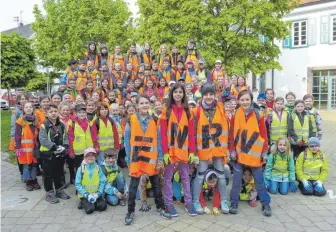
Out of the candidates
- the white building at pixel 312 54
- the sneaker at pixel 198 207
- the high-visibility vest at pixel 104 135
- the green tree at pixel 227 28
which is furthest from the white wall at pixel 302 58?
the sneaker at pixel 198 207

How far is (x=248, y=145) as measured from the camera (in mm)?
4750

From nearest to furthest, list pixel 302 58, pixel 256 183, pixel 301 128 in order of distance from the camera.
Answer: pixel 256 183
pixel 301 128
pixel 302 58

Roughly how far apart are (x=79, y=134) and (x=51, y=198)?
1.19 m

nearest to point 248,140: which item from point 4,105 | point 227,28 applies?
point 227,28

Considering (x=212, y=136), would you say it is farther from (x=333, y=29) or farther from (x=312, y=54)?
(x=333, y=29)

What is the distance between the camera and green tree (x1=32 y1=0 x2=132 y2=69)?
22.2 m

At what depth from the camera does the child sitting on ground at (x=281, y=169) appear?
568 centimetres

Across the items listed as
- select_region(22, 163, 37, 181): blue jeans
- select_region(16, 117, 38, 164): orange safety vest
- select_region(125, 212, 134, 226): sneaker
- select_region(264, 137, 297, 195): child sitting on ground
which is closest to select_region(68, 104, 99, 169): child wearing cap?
select_region(16, 117, 38, 164): orange safety vest

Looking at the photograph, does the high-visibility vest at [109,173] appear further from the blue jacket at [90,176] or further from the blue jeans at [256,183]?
the blue jeans at [256,183]

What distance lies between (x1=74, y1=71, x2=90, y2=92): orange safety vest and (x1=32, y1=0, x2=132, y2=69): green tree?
1297 centimetres

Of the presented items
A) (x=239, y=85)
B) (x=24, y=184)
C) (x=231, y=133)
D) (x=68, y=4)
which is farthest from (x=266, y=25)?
(x=68, y=4)

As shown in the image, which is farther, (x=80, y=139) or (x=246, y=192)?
(x=80, y=139)

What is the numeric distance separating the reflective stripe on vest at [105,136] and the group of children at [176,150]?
0.06 ft

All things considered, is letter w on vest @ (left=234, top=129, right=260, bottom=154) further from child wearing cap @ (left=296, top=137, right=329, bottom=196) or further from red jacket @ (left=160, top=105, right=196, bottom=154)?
child wearing cap @ (left=296, top=137, right=329, bottom=196)
